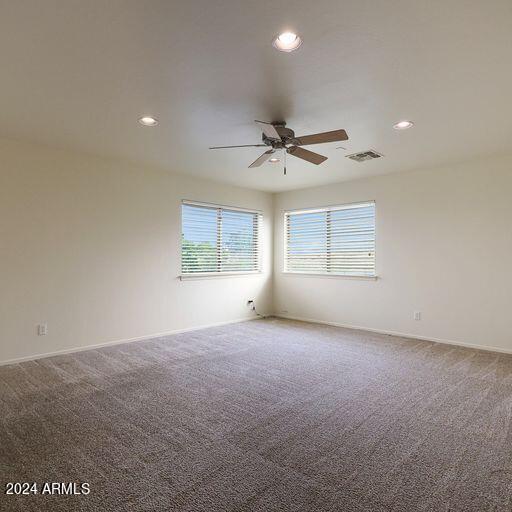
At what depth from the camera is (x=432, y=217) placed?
4961 millimetres

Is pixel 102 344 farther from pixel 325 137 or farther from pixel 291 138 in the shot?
pixel 325 137

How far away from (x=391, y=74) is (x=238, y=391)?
2.90 m

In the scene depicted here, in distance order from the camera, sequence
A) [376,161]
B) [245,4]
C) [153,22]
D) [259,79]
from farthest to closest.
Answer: [376,161] → [259,79] → [153,22] → [245,4]

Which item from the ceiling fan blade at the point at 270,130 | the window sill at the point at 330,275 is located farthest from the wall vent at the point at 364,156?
the window sill at the point at 330,275

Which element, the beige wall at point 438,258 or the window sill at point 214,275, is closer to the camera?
the beige wall at point 438,258

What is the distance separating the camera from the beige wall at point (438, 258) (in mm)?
4414

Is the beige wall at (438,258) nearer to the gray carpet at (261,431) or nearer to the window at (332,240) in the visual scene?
the window at (332,240)

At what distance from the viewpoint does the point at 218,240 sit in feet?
20.0

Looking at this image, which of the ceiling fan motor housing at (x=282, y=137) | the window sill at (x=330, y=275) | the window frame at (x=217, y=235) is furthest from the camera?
the window sill at (x=330, y=275)

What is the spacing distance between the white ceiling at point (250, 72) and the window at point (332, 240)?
1932 mm

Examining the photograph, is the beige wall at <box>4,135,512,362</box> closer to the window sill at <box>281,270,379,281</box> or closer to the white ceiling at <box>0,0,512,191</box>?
the window sill at <box>281,270,379,281</box>

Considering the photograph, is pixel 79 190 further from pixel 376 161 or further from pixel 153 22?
pixel 376 161

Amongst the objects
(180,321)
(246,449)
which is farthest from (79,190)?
(246,449)

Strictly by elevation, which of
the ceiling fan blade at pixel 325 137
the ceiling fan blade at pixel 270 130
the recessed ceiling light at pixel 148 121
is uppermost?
the recessed ceiling light at pixel 148 121
